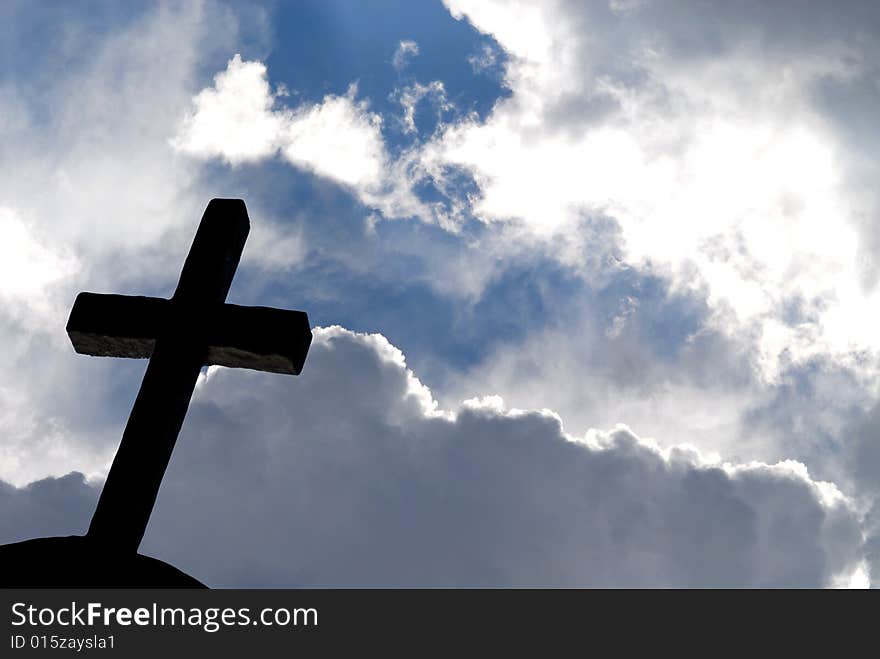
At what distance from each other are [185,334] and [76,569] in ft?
6.67

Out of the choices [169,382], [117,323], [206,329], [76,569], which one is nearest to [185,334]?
[206,329]

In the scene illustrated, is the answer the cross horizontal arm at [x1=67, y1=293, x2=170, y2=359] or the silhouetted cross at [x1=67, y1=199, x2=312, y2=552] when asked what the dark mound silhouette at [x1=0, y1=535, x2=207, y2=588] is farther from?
the cross horizontal arm at [x1=67, y1=293, x2=170, y2=359]

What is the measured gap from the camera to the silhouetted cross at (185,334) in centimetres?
475

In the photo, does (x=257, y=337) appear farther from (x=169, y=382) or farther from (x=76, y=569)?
(x=76, y=569)

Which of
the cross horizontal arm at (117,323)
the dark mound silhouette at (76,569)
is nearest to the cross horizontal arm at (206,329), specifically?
the cross horizontal arm at (117,323)

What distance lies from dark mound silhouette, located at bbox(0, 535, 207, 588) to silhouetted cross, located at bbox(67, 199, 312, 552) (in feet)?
3.38

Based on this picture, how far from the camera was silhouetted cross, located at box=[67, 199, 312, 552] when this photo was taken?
4750mm

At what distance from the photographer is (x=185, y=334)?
17.1 ft
